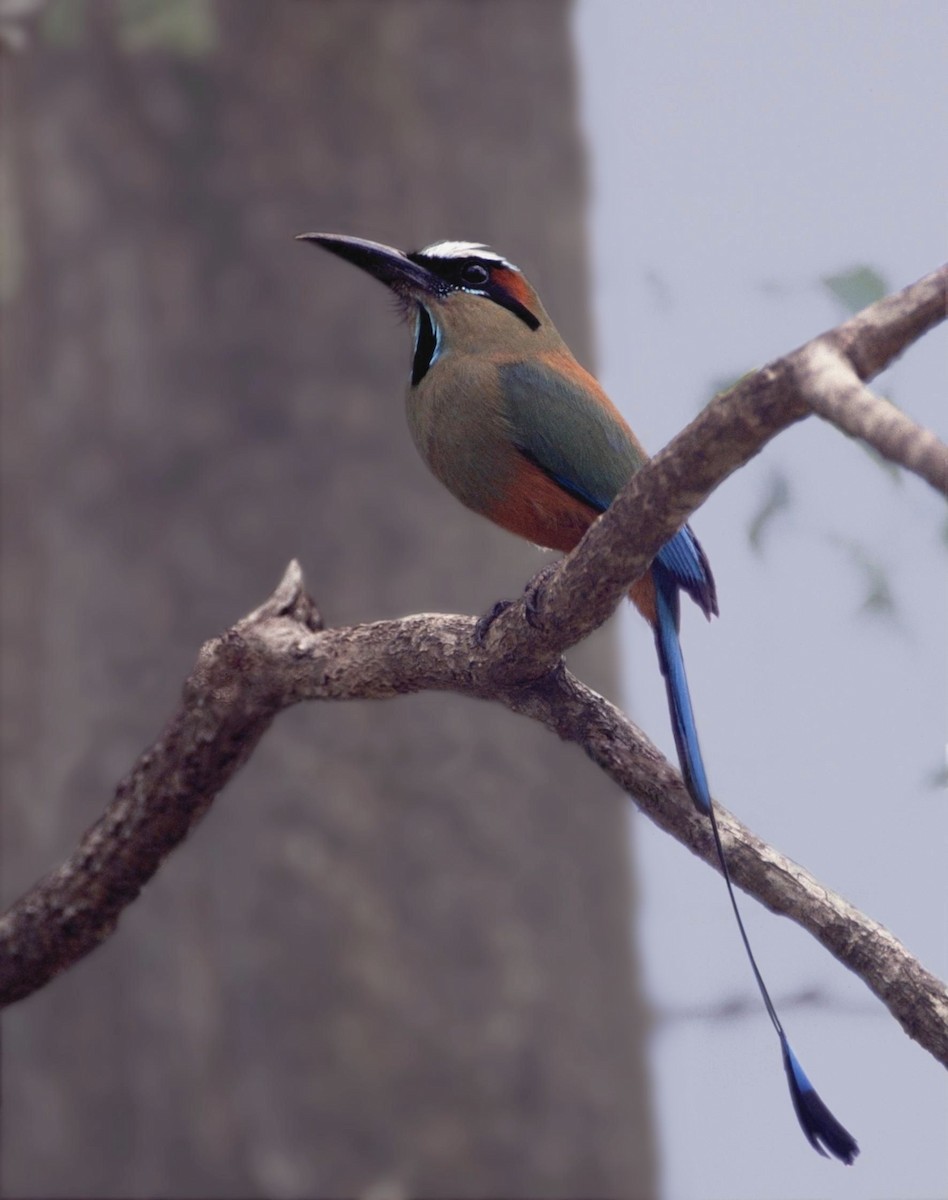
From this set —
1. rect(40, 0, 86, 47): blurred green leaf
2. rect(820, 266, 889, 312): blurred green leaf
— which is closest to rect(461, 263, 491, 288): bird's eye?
rect(820, 266, 889, 312): blurred green leaf

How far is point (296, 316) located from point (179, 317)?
0.35 metres

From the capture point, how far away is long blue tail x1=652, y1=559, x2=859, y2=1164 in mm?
1704

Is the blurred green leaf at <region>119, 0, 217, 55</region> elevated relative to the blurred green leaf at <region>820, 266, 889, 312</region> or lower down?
elevated

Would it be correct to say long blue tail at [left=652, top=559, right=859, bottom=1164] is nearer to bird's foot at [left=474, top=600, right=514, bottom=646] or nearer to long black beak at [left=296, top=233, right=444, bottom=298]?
bird's foot at [left=474, top=600, right=514, bottom=646]

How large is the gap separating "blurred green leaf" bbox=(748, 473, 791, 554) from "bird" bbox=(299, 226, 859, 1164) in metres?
0.10

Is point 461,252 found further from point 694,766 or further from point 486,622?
point 694,766

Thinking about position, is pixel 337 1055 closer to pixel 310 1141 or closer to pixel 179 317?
pixel 310 1141

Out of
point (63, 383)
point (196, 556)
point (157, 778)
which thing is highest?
point (63, 383)

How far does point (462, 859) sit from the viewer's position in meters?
3.96

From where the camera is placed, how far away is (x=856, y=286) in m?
1.91

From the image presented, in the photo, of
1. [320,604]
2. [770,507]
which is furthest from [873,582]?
[320,604]

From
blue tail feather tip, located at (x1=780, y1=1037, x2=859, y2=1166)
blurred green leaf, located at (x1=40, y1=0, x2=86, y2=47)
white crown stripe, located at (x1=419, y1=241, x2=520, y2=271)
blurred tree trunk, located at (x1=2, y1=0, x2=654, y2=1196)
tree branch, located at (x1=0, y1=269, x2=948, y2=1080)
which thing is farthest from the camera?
blurred tree trunk, located at (x1=2, y1=0, x2=654, y2=1196)

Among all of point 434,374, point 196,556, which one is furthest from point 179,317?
point 434,374

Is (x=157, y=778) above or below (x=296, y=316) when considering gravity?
below
